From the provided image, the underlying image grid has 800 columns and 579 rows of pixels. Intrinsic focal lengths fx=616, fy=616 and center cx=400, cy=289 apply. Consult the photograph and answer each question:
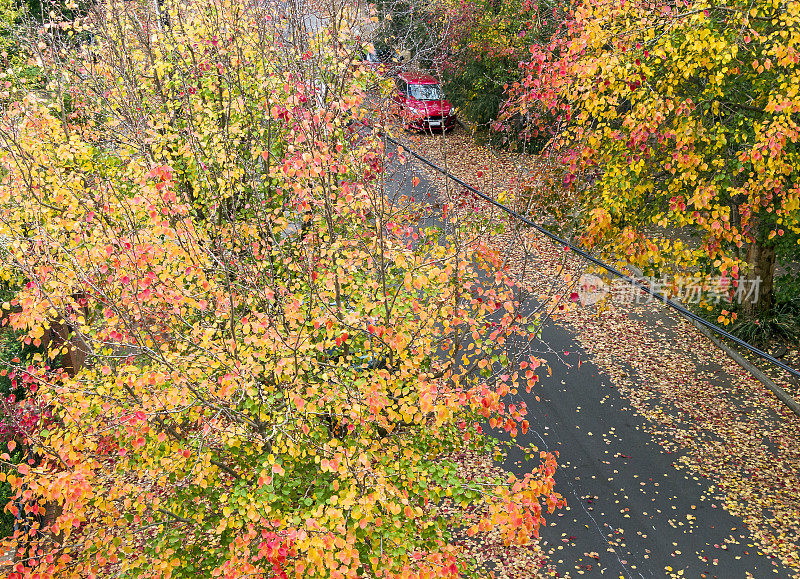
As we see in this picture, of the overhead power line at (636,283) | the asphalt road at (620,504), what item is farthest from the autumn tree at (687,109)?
the asphalt road at (620,504)

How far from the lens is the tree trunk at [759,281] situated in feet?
44.2

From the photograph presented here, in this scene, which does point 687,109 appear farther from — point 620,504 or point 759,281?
point 620,504

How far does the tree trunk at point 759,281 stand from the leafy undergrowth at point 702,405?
1.35m

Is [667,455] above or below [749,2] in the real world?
below

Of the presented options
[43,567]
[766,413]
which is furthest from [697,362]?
[43,567]

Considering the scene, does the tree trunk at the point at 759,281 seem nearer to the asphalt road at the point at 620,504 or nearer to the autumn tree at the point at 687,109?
the autumn tree at the point at 687,109

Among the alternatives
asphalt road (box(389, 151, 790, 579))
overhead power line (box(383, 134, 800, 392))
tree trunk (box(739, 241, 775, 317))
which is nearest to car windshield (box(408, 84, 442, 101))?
tree trunk (box(739, 241, 775, 317))

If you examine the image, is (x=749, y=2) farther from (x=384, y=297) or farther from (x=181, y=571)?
(x=181, y=571)

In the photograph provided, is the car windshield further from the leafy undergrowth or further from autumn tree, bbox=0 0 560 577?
autumn tree, bbox=0 0 560 577

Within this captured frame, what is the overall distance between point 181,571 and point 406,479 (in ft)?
9.01

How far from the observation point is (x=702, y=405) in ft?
41.7

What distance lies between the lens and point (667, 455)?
1148 centimetres

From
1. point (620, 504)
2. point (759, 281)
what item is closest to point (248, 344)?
point (620, 504)

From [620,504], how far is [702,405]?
365 cm
